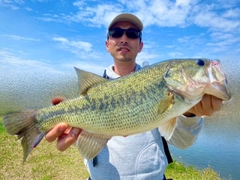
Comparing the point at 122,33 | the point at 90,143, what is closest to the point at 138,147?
the point at 90,143

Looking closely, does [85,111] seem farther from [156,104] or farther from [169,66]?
[169,66]

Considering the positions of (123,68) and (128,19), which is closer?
(123,68)

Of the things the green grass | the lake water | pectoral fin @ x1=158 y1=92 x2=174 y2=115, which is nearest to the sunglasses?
pectoral fin @ x1=158 y1=92 x2=174 y2=115

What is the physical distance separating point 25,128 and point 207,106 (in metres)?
2.06

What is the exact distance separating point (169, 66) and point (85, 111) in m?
1.07

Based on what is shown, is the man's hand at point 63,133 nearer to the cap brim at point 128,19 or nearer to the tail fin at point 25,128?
the tail fin at point 25,128

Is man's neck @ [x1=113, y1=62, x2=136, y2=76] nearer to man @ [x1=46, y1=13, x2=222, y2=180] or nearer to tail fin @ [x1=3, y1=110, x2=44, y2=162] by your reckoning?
man @ [x1=46, y1=13, x2=222, y2=180]

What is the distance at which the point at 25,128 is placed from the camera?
273 centimetres

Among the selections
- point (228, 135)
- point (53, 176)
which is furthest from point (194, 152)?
point (53, 176)

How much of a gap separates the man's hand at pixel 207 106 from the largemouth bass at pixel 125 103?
0.09 metres

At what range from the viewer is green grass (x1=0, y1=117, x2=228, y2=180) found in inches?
283

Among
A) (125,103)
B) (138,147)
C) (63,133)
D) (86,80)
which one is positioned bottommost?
(138,147)

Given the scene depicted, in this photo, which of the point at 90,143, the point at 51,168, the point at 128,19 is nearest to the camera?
the point at 90,143

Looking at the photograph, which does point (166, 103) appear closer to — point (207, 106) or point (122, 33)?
point (207, 106)
